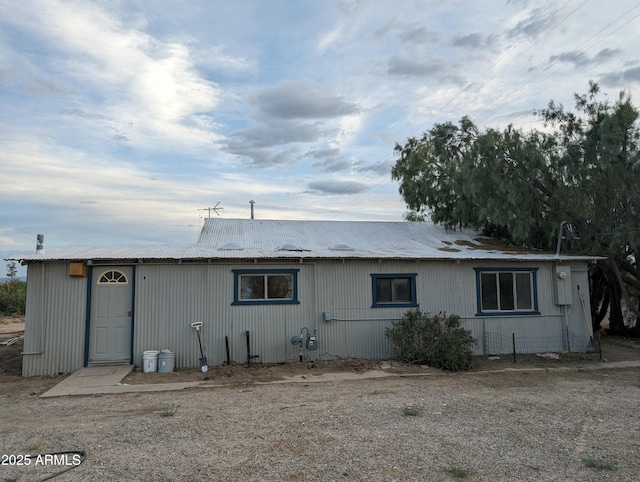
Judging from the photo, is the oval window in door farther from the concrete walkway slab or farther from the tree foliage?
the tree foliage

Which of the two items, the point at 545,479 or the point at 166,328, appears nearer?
the point at 545,479

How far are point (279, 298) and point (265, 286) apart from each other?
432 mm

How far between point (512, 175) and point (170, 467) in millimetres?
12824

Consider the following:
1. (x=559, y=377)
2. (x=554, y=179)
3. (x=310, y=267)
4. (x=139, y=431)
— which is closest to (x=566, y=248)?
(x=554, y=179)

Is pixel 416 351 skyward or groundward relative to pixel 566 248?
groundward

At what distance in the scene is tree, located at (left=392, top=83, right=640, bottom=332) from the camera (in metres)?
13.3

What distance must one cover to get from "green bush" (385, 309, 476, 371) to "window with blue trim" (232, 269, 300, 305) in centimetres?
247

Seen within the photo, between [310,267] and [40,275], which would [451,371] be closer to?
[310,267]

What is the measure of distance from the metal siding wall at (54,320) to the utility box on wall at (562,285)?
1152cm

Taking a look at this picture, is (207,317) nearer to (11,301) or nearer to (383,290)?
(383,290)

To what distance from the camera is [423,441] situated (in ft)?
18.0

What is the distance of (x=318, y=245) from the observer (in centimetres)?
1277

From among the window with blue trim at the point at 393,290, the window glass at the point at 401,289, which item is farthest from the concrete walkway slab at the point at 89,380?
the window glass at the point at 401,289

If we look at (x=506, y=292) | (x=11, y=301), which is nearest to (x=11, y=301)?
(x=11, y=301)
